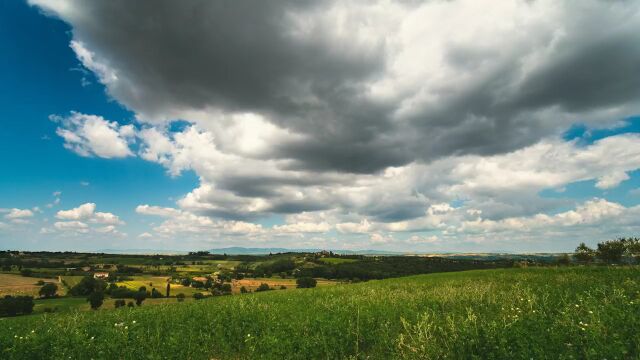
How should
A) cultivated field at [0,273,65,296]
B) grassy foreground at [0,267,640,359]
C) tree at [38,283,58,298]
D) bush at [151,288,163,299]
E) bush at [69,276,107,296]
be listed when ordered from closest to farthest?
grassy foreground at [0,267,640,359]
cultivated field at [0,273,65,296]
tree at [38,283,58,298]
bush at [69,276,107,296]
bush at [151,288,163,299]

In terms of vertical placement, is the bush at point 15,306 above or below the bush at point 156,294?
above

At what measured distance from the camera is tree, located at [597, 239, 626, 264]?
1771 inches

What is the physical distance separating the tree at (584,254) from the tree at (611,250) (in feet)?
3.88

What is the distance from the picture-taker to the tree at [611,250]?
44981 mm

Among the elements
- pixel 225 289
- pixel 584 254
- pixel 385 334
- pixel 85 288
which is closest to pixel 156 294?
pixel 225 289

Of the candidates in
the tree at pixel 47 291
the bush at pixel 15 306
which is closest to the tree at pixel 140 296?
the tree at pixel 47 291

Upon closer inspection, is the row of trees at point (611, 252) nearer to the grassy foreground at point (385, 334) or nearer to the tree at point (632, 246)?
the tree at point (632, 246)

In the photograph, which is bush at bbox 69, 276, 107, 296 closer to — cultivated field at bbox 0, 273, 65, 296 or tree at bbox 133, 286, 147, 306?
cultivated field at bbox 0, 273, 65, 296

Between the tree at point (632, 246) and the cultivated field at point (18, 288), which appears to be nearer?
the tree at point (632, 246)

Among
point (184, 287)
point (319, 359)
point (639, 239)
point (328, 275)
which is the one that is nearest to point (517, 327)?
point (319, 359)

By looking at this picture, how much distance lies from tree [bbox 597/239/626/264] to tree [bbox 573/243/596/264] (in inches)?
46.5

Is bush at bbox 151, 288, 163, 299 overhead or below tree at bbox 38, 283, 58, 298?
below

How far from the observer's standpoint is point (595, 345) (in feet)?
19.4

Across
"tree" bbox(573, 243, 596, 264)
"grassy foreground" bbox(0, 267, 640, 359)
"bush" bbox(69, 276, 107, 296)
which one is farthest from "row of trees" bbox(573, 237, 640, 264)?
"bush" bbox(69, 276, 107, 296)
